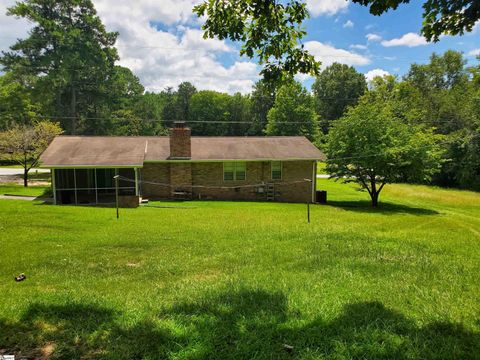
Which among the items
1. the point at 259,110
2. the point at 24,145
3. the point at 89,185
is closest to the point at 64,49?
the point at 24,145

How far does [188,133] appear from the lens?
23250 mm

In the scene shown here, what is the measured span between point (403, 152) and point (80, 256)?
20.7 meters

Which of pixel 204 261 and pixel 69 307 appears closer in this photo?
pixel 69 307

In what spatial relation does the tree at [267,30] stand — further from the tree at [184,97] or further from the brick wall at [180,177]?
the tree at [184,97]

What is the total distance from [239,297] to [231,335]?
1094mm

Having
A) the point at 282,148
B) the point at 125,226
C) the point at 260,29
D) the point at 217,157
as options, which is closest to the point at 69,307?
the point at 260,29

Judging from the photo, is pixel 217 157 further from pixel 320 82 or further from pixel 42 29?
pixel 320 82

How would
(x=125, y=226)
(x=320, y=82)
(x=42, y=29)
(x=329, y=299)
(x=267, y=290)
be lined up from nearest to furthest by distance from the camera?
(x=329, y=299) → (x=267, y=290) → (x=125, y=226) → (x=42, y=29) → (x=320, y=82)

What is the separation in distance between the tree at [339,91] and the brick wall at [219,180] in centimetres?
5516

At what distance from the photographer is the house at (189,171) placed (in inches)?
897

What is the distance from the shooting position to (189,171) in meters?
23.2

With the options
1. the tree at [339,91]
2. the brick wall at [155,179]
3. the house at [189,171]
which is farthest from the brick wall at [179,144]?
the tree at [339,91]

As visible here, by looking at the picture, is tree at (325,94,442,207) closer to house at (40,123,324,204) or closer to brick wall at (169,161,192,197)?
house at (40,123,324,204)

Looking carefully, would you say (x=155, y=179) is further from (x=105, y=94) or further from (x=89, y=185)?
(x=105, y=94)
